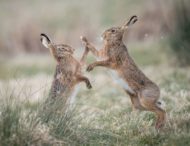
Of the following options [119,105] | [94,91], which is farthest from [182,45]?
[119,105]

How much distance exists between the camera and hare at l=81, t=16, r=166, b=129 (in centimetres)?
960

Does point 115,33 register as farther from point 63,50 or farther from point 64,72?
point 64,72

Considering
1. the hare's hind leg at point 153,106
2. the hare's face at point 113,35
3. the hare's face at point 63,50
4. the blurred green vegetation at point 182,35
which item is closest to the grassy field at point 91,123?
the hare's hind leg at point 153,106

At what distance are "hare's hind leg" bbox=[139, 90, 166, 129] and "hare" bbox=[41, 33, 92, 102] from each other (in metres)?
1.10

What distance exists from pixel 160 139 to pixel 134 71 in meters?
1.26

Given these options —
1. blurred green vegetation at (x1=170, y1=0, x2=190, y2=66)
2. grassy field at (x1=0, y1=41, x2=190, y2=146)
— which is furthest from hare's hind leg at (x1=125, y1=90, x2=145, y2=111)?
blurred green vegetation at (x1=170, y1=0, x2=190, y2=66)

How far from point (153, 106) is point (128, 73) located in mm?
689

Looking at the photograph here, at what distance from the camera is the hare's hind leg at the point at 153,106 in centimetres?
953

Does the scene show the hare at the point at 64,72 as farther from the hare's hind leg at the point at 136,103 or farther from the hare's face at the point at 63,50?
the hare's hind leg at the point at 136,103

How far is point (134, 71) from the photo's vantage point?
32.7 ft

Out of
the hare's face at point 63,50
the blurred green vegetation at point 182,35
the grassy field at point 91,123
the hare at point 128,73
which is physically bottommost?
the grassy field at point 91,123

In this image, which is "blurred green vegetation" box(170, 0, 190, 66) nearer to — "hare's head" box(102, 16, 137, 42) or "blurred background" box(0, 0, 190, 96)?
"blurred background" box(0, 0, 190, 96)

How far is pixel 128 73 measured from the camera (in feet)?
32.6

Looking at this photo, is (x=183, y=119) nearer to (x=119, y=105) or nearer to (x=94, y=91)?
(x=119, y=105)
